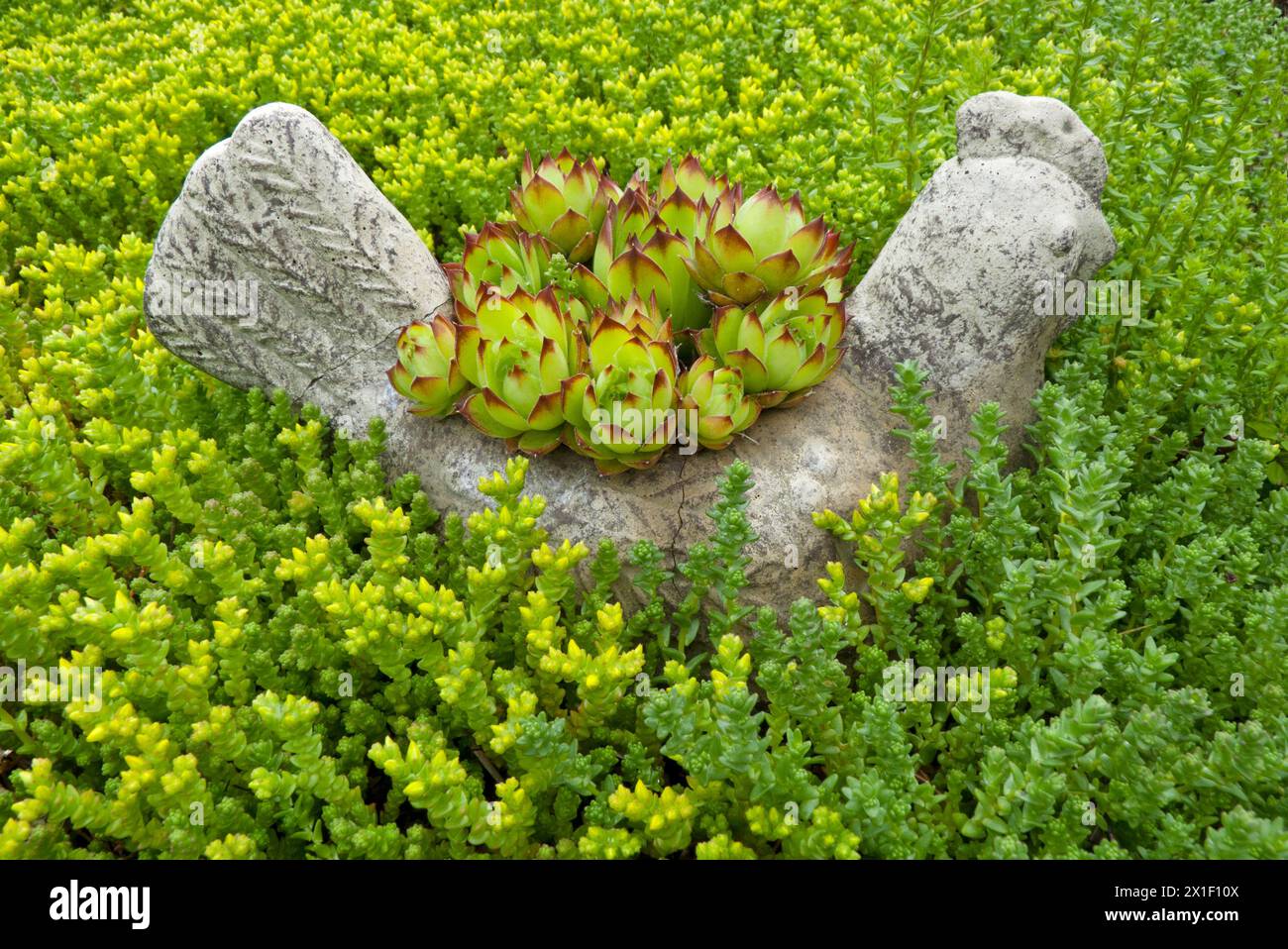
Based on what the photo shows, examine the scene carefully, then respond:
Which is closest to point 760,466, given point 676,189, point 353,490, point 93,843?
point 676,189

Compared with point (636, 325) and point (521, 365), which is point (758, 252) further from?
point (521, 365)

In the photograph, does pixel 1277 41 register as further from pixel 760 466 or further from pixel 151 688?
pixel 151 688

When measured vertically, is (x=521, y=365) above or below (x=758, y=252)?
below

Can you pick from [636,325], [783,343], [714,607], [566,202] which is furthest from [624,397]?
[566,202]

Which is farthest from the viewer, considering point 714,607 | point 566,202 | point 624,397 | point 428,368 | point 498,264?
point 566,202

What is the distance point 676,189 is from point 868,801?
1859 millimetres

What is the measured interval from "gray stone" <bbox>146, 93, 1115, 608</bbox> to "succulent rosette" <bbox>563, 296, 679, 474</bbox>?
0.50 feet

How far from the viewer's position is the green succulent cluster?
8.03 feet

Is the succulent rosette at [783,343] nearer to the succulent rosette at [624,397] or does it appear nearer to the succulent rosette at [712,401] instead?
the succulent rosette at [712,401]

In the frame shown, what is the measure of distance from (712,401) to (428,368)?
83cm

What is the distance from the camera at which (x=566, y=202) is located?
2.98m

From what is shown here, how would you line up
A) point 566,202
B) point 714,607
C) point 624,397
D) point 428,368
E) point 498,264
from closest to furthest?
1. point 624,397
2. point 714,607
3. point 428,368
4. point 498,264
5. point 566,202

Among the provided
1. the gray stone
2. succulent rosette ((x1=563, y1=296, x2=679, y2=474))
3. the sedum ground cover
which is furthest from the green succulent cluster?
the sedum ground cover

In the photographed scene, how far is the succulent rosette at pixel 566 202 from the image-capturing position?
117 inches
